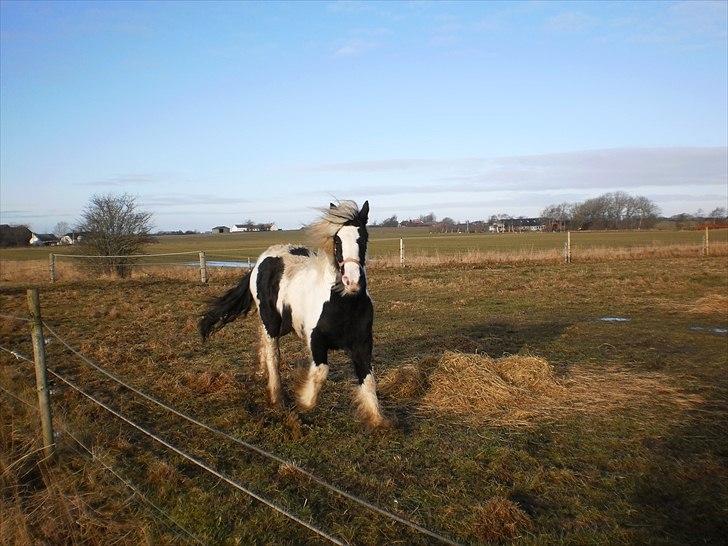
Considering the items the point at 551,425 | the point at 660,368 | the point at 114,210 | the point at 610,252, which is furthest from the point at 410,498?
the point at 610,252

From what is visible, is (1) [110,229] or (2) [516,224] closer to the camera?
(1) [110,229]

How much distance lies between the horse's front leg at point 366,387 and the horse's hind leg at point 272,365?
1.21m

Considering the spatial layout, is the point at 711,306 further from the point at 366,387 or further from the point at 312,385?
the point at 312,385

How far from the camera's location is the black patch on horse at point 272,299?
20.8 feet

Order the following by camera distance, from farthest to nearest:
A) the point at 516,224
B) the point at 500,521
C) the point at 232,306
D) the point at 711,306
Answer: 1. the point at 516,224
2. the point at 711,306
3. the point at 232,306
4. the point at 500,521

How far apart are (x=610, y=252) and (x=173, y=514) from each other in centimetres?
2775

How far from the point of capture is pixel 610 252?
27547 mm

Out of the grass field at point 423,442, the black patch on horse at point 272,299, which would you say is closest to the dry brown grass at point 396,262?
the grass field at point 423,442

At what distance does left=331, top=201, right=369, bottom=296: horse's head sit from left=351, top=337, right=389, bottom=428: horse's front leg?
0.58 m

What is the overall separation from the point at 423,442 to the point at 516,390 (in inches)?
67.2

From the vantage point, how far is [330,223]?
5.08 m

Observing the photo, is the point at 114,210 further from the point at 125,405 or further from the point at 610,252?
the point at 610,252

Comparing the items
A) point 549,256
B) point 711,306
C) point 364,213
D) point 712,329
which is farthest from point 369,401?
point 549,256

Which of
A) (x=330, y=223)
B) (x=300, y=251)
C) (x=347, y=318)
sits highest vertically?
(x=330, y=223)
